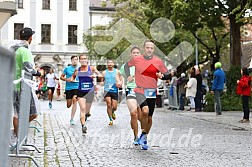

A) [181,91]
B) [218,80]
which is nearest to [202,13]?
[181,91]

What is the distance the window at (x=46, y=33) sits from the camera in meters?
59.1

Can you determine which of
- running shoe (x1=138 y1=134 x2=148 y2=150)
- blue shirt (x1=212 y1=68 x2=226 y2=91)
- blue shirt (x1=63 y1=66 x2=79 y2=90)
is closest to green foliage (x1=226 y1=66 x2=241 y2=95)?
blue shirt (x1=212 y1=68 x2=226 y2=91)

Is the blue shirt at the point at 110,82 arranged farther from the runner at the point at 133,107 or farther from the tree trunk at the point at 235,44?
the tree trunk at the point at 235,44

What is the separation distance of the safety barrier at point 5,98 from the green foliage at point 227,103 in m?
21.3

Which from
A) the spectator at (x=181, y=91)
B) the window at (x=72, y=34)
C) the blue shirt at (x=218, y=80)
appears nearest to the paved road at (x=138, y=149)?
the blue shirt at (x=218, y=80)

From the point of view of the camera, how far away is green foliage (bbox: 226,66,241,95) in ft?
80.1

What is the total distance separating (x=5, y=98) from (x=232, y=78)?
22.5 m

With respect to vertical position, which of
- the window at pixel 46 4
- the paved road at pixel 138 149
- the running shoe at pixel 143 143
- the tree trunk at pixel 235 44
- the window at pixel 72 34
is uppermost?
the window at pixel 46 4

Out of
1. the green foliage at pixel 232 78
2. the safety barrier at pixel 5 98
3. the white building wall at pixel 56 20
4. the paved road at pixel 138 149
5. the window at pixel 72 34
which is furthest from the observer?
the window at pixel 72 34

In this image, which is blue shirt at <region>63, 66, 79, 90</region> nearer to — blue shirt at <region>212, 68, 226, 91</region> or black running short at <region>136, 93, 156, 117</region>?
black running short at <region>136, 93, 156, 117</region>

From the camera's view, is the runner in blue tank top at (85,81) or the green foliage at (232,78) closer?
the runner in blue tank top at (85,81)

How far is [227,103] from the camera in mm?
24031

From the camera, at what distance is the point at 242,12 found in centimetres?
1950

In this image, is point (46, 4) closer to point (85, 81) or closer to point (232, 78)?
point (232, 78)
